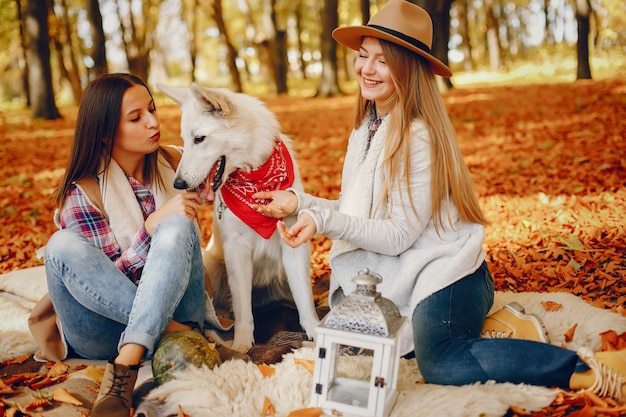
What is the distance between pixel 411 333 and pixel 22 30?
62.8ft

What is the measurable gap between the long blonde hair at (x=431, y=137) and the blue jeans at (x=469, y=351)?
0.37 meters

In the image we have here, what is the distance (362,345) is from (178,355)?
91cm

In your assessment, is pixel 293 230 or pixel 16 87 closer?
pixel 293 230

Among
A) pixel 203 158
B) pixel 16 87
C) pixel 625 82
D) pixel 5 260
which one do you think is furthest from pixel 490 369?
pixel 16 87

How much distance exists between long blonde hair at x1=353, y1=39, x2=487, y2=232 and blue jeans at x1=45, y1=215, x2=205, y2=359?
0.97 meters

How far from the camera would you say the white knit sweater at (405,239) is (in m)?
2.49

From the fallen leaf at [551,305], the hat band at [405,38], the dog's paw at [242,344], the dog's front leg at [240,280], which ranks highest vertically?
the hat band at [405,38]

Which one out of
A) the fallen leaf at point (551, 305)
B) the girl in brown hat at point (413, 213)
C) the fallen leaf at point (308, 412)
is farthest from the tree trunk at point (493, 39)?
the fallen leaf at point (308, 412)

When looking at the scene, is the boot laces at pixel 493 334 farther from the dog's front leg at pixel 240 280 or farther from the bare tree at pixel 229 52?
the bare tree at pixel 229 52

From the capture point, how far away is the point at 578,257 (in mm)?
3748

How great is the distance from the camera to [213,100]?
2.74m

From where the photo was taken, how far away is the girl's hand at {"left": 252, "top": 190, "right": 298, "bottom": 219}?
270 cm

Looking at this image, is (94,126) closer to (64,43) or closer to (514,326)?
(514,326)

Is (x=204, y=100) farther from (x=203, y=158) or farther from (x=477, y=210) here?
(x=477, y=210)
